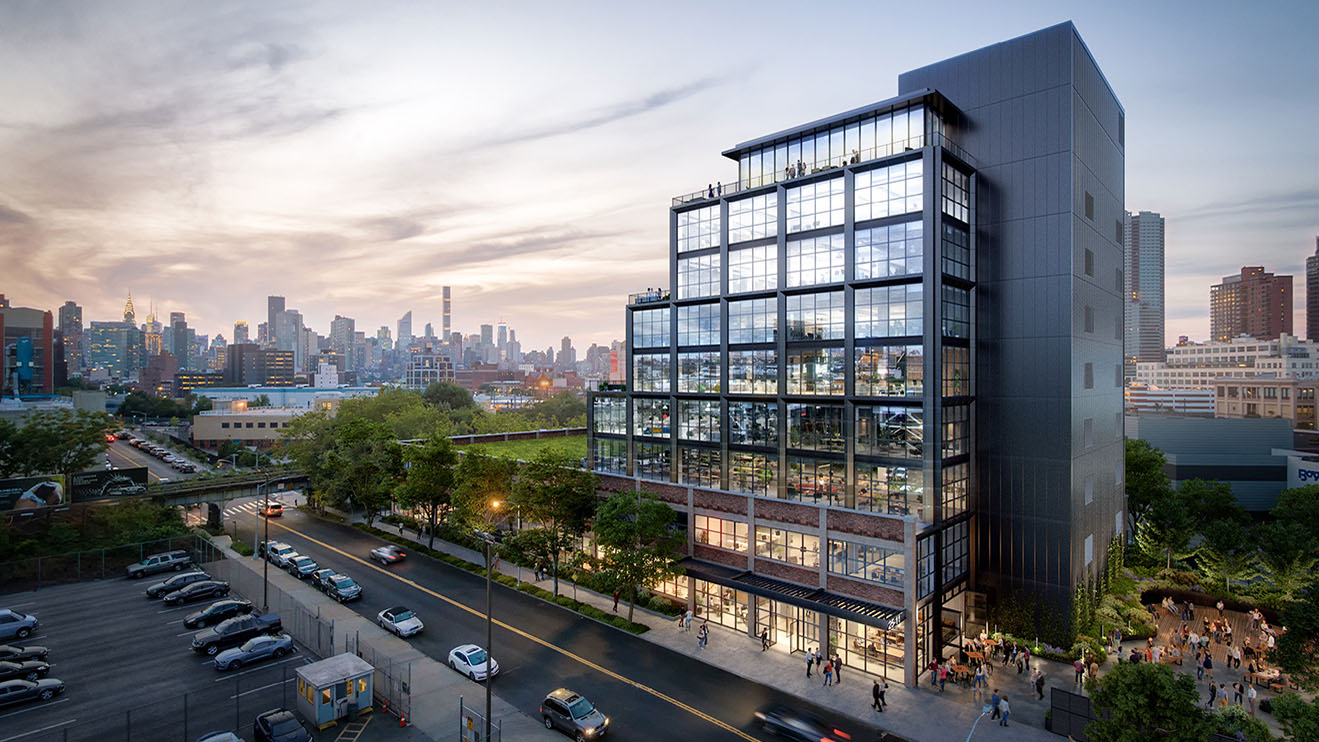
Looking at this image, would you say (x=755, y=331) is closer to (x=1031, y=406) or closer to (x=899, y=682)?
(x=1031, y=406)

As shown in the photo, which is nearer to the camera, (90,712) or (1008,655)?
(90,712)

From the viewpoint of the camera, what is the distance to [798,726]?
27828mm

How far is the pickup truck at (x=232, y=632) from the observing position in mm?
36469

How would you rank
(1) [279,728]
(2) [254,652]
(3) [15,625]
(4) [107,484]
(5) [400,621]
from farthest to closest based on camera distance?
(4) [107,484]
(5) [400,621]
(3) [15,625]
(2) [254,652]
(1) [279,728]

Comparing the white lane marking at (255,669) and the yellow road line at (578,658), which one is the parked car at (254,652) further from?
the yellow road line at (578,658)

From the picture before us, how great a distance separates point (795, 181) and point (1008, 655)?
1312 inches

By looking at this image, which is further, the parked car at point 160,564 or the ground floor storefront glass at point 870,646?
the parked car at point 160,564

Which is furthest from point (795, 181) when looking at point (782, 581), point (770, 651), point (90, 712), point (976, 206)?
point (90, 712)

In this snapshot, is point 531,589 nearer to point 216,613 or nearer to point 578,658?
point 578,658

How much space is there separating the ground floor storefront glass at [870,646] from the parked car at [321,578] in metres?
36.9

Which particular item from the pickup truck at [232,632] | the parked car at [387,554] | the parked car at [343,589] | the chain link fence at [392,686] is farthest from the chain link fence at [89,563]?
the chain link fence at [392,686]

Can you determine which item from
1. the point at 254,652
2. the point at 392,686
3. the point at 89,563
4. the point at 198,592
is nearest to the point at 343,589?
the point at 254,652

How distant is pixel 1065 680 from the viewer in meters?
35.4

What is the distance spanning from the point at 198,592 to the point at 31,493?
24066 mm
